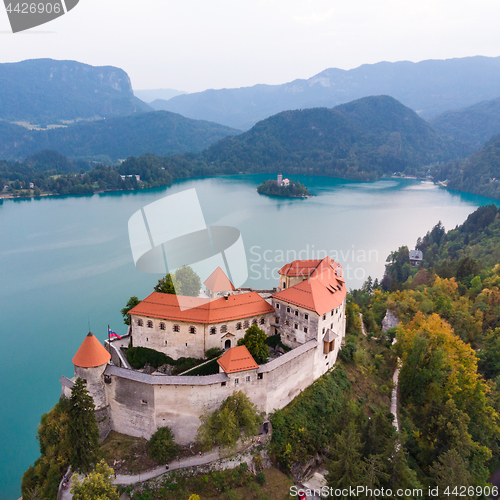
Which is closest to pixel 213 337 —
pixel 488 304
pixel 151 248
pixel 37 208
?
pixel 488 304

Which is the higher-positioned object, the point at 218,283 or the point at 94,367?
the point at 218,283

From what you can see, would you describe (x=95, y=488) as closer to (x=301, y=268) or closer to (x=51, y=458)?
(x=51, y=458)

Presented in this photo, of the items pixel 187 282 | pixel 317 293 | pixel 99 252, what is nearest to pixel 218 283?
pixel 187 282

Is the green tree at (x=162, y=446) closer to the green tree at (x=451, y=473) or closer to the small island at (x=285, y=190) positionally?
the green tree at (x=451, y=473)

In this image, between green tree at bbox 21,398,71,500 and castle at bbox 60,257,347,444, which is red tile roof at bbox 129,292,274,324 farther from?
green tree at bbox 21,398,71,500

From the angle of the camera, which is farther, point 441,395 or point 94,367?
point 441,395

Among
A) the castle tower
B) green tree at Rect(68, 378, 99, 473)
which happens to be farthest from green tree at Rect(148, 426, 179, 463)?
the castle tower

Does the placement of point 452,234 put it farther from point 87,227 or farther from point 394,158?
point 394,158

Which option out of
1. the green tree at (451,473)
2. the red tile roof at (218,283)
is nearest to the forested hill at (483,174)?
the green tree at (451,473)

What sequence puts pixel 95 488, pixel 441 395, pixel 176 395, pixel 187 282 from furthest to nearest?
pixel 187 282 < pixel 441 395 < pixel 176 395 < pixel 95 488
